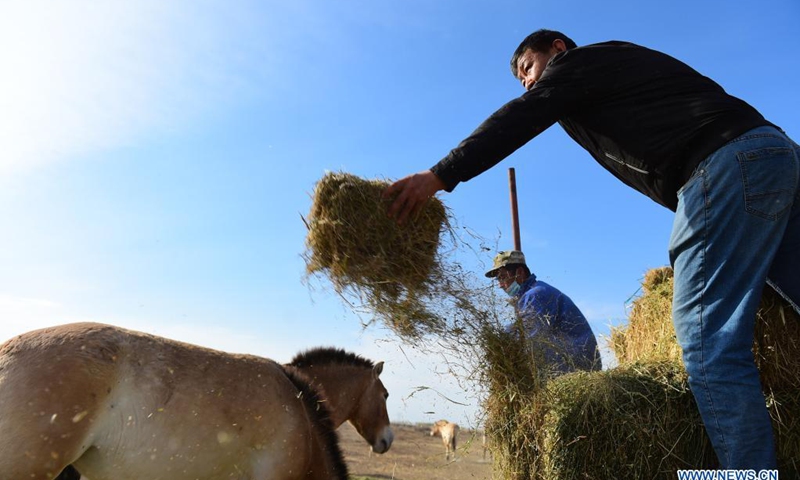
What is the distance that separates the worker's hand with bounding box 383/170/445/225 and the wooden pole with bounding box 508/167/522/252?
212 inches

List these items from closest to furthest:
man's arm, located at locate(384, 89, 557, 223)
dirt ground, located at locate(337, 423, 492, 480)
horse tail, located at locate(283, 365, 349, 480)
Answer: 1. man's arm, located at locate(384, 89, 557, 223)
2. horse tail, located at locate(283, 365, 349, 480)
3. dirt ground, located at locate(337, 423, 492, 480)

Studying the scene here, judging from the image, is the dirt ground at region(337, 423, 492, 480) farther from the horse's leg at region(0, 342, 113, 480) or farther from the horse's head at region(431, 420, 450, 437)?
the horse's leg at region(0, 342, 113, 480)

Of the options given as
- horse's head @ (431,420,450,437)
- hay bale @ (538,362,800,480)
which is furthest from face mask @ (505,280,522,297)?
horse's head @ (431,420,450,437)

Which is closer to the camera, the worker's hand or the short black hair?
the worker's hand

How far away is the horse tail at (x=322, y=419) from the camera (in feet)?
15.0

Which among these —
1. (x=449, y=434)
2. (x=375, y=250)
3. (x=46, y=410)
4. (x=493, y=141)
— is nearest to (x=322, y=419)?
(x=375, y=250)

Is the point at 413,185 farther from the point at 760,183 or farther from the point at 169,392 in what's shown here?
the point at 169,392

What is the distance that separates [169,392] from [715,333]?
3.28 m

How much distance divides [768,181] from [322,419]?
3.50 metres

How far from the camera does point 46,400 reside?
3.50 metres

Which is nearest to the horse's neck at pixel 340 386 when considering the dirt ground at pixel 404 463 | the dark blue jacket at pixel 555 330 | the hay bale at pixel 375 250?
the dirt ground at pixel 404 463

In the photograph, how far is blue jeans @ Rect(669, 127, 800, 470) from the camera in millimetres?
2766

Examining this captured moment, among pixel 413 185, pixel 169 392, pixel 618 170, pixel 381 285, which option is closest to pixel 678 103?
pixel 618 170

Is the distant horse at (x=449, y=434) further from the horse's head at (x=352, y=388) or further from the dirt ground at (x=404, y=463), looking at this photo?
the horse's head at (x=352, y=388)
